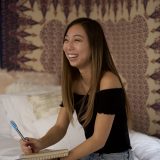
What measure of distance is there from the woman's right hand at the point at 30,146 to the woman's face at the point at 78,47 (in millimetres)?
344

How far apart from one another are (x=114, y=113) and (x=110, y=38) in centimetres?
147

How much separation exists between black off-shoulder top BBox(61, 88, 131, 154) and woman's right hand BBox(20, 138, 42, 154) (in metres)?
0.20

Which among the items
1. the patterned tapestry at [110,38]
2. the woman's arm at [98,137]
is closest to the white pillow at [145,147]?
the patterned tapestry at [110,38]

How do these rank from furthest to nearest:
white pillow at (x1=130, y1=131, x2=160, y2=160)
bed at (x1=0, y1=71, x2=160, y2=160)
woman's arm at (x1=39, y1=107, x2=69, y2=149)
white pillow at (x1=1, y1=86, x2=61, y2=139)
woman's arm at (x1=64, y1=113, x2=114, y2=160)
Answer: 1. white pillow at (x1=1, y1=86, x2=61, y2=139)
2. bed at (x1=0, y1=71, x2=160, y2=160)
3. white pillow at (x1=130, y1=131, x2=160, y2=160)
4. woman's arm at (x1=39, y1=107, x2=69, y2=149)
5. woman's arm at (x1=64, y1=113, x2=114, y2=160)

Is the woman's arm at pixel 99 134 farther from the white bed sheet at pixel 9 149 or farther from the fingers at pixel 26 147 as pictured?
the white bed sheet at pixel 9 149

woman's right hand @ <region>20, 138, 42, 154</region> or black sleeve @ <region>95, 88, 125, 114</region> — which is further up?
black sleeve @ <region>95, 88, 125, 114</region>

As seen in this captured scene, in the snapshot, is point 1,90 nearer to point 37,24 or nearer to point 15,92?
point 15,92

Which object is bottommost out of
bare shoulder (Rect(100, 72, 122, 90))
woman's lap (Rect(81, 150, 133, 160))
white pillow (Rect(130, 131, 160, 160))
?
white pillow (Rect(130, 131, 160, 160))

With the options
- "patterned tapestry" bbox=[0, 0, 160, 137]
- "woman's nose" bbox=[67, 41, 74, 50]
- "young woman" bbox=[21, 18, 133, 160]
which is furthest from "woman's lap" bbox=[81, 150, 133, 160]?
"patterned tapestry" bbox=[0, 0, 160, 137]

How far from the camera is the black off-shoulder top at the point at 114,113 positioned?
127 cm

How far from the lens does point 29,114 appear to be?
8.18ft

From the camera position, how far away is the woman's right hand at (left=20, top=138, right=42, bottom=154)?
1.35m

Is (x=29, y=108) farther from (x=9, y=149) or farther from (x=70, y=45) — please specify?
(x=70, y=45)

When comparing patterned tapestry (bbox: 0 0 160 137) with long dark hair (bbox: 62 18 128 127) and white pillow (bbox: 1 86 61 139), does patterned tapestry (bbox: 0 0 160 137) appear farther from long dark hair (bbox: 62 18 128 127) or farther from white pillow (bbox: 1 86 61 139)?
long dark hair (bbox: 62 18 128 127)
